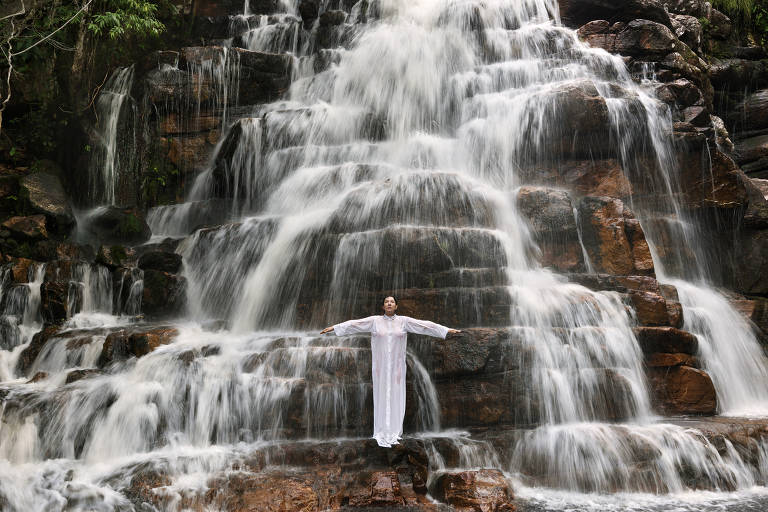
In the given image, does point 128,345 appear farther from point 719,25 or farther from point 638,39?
point 719,25

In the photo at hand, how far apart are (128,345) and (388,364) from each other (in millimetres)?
4085

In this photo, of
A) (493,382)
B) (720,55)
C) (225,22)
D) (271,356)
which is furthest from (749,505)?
(225,22)

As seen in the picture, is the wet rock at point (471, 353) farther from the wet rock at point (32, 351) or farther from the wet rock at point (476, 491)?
the wet rock at point (32, 351)

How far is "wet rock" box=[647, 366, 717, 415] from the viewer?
7.97 metres

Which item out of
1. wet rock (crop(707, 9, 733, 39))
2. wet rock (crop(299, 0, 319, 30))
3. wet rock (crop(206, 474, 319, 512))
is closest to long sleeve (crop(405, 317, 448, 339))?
wet rock (crop(206, 474, 319, 512))

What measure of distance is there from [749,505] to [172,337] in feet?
25.2

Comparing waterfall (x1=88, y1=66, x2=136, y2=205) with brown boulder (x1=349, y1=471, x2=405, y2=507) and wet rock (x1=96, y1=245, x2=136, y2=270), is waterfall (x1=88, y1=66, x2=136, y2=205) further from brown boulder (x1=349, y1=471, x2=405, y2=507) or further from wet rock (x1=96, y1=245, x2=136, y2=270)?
brown boulder (x1=349, y1=471, x2=405, y2=507)

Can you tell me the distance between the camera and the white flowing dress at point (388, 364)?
657cm

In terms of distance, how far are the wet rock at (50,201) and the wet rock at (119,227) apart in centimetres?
51

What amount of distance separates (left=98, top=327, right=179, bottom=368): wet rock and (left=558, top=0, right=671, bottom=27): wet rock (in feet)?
49.0

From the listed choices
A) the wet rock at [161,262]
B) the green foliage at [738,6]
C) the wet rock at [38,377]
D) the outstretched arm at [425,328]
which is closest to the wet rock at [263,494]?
the outstretched arm at [425,328]

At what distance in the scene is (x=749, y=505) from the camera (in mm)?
6117

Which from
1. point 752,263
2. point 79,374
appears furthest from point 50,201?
point 752,263

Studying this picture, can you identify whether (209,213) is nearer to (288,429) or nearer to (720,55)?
(288,429)
